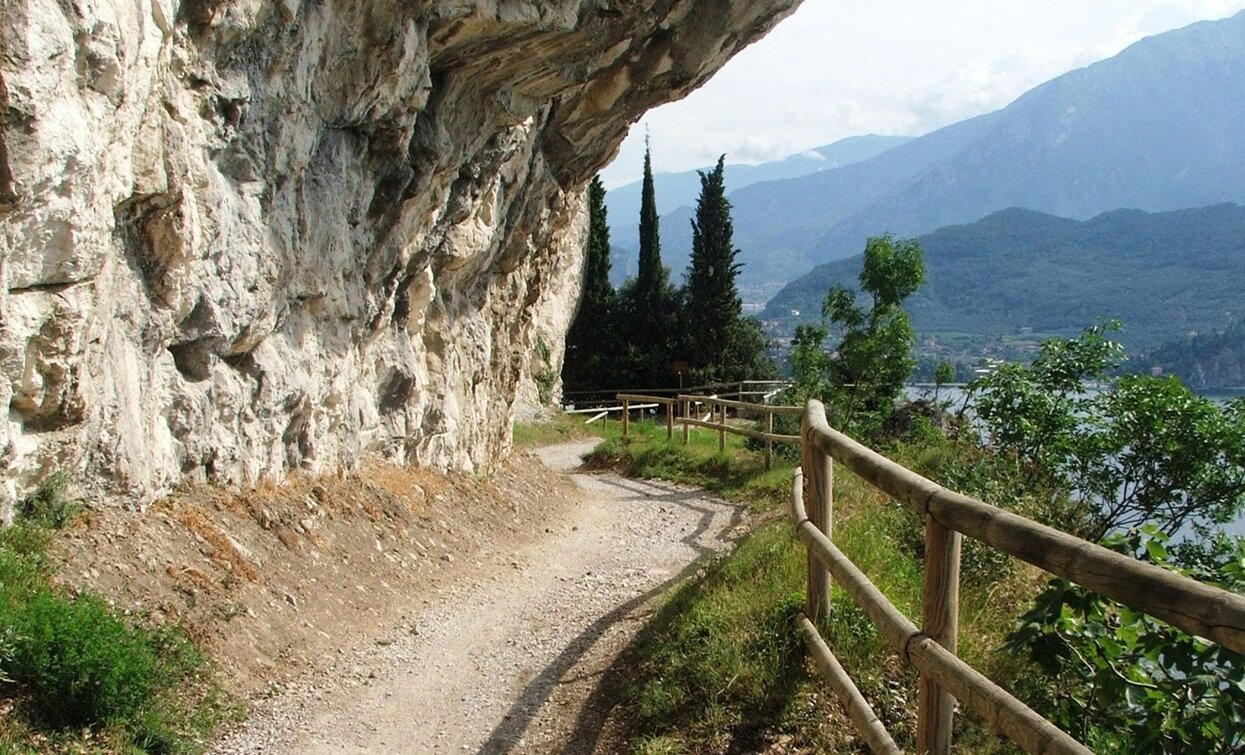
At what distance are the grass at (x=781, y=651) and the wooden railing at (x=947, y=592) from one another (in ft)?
0.69

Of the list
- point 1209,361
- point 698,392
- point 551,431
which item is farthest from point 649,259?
point 1209,361

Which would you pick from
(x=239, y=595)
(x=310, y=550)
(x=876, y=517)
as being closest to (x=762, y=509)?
(x=876, y=517)

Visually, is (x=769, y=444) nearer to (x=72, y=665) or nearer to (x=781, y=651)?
(x=781, y=651)

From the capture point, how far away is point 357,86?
30.5 ft

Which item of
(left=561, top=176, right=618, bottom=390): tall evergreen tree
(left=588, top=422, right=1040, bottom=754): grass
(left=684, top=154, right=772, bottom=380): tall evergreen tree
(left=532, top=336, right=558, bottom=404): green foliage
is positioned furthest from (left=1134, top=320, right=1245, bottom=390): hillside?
(left=588, top=422, right=1040, bottom=754): grass

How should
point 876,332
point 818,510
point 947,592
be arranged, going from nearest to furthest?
point 947,592 < point 818,510 < point 876,332

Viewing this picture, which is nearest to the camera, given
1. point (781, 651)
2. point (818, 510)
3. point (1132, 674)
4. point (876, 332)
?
point (1132, 674)

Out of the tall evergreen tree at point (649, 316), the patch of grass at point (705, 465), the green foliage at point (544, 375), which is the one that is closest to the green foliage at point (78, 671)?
the patch of grass at point (705, 465)

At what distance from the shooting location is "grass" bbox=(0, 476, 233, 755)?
4.52 m

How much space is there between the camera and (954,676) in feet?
10.2

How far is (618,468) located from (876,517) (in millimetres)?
12128

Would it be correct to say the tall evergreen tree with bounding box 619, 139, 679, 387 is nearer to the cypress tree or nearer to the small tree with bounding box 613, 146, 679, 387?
the small tree with bounding box 613, 146, 679, 387

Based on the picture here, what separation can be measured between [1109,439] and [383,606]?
6.95m

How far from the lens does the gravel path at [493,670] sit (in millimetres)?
5633
